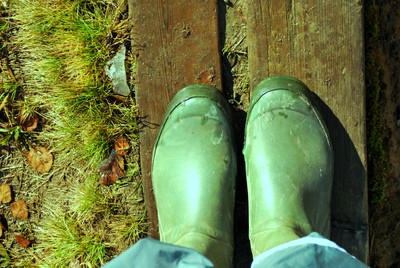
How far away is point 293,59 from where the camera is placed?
192 cm

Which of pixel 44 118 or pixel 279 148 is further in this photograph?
pixel 44 118

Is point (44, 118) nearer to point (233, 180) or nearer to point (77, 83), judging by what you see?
point (77, 83)

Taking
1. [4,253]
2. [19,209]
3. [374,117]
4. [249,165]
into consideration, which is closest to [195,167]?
[249,165]

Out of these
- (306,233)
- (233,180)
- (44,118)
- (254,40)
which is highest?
(254,40)

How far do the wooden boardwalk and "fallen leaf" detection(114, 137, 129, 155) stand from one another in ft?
0.49

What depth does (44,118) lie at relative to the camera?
219 cm

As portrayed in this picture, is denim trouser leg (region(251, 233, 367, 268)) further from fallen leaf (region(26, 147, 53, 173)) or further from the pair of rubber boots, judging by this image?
fallen leaf (region(26, 147, 53, 173))

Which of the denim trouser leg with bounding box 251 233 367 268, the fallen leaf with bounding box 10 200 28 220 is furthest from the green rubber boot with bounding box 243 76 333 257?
the fallen leaf with bounding box 10 200 28 220

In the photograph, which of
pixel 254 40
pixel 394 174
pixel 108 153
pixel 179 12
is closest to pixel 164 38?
pixel 179 12

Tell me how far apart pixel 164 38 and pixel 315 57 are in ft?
1.68

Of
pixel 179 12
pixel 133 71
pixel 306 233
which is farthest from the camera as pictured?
pixel 133 71

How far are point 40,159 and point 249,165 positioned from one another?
2.75 ft

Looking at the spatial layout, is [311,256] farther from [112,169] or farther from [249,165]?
[112,169]

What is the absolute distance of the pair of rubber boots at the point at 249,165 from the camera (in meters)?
1.86
